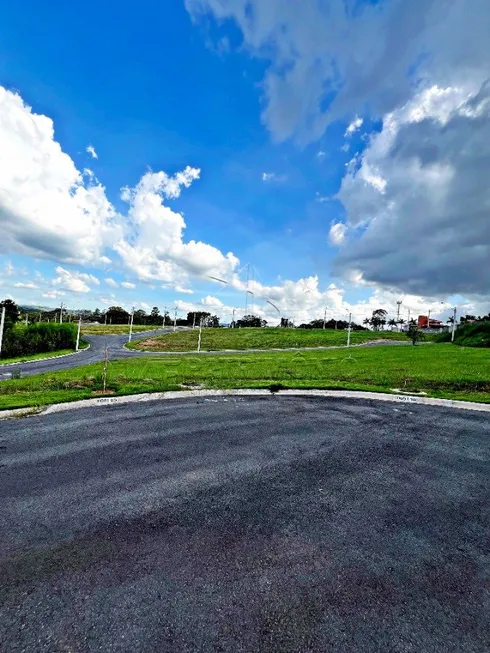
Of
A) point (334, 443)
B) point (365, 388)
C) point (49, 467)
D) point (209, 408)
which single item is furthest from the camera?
point (365, 388)

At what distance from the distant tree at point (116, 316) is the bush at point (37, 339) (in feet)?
219

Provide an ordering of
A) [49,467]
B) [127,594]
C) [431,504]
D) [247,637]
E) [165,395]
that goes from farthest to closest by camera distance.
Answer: [165,395] < [49,467] < [431,504] < [127,594] < [247,637]

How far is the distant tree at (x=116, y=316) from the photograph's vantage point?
329 ft

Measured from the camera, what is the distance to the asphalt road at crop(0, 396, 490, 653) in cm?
209

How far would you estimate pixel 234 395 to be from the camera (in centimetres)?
1007

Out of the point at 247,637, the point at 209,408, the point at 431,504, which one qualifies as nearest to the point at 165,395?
the point at 209,408

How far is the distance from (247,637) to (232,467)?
105 inches

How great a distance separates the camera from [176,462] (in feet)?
15.8

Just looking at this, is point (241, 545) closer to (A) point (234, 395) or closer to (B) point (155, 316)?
(A) point (234, 395)

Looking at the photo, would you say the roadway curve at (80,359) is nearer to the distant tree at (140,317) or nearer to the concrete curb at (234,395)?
the concrete curb at (234,395)

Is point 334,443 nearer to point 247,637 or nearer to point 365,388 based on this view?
point 247,637

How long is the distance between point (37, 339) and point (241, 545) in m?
34.4

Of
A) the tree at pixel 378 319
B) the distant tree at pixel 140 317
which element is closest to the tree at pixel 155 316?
the distant tree at pixel 140 317

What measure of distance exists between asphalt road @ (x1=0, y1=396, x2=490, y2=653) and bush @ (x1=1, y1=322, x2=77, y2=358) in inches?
1055
